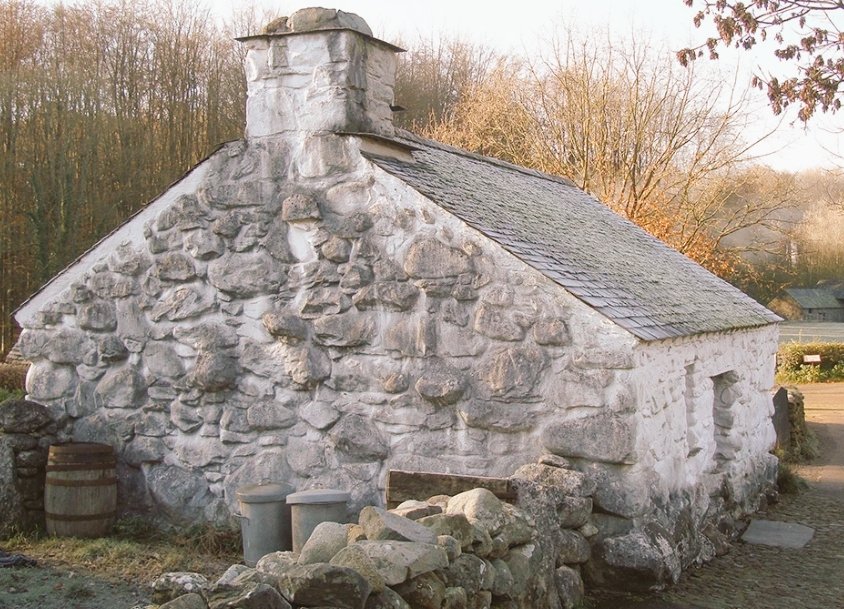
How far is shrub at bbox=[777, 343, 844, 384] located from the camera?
79.7 ft

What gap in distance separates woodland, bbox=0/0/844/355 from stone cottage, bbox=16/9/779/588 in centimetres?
990

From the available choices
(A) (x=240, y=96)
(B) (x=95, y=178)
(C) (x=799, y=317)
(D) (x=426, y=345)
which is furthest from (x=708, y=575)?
(C) (x=799, y=317)

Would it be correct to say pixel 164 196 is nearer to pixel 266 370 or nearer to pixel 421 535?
pixel 266 370

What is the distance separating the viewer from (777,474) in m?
10.1

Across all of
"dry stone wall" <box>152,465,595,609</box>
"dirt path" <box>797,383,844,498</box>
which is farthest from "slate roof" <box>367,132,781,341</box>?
"dirt path" <box>797,383,844,498</box>

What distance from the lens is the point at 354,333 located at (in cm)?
689

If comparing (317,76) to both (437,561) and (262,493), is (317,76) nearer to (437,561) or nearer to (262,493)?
(262,493)

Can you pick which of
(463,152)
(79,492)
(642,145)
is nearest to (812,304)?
(642,145)

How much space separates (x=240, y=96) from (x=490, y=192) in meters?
15.0

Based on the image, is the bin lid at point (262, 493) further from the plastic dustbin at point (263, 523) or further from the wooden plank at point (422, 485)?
the wooden plank at point (422, 485)

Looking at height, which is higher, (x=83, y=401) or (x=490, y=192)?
(x=490, y=192)

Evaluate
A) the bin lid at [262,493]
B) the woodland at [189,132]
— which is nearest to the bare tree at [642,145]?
the woodland at [189,132]

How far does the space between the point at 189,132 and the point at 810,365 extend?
674 inches

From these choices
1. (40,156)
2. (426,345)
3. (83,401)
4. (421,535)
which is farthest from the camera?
(40,156)
